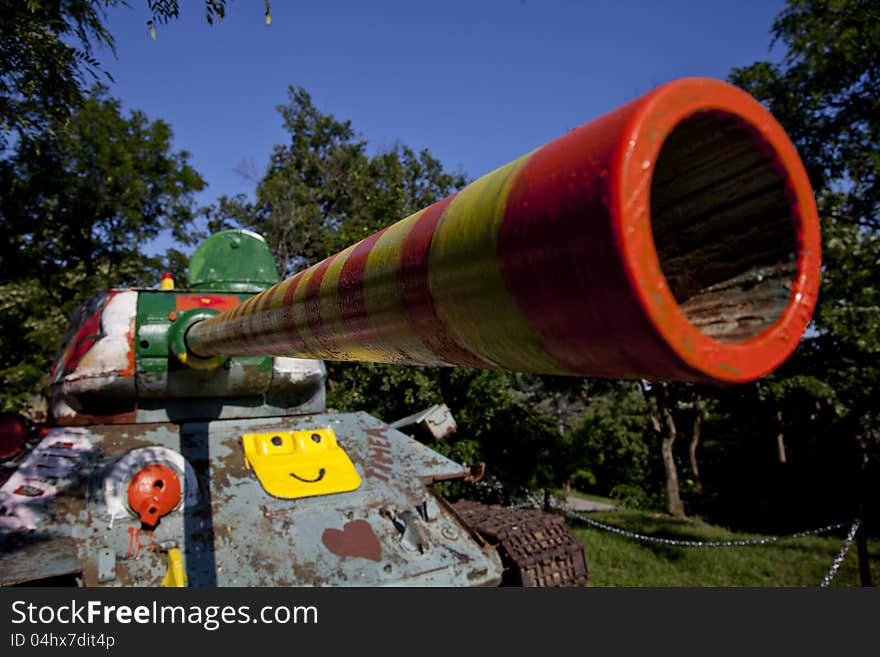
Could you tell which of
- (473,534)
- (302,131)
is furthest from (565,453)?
(302,131)

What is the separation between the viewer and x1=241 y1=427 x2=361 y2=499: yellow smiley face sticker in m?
3.80

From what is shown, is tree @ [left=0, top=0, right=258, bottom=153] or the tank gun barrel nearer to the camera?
the tank gun barrel

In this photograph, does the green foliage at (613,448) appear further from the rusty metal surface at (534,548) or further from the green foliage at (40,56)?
the green foliage at (40,56)

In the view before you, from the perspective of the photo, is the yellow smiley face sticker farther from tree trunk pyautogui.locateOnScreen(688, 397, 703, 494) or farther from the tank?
tree trunk pyautogui.locateOnScreen(688, 397, 703, 494)

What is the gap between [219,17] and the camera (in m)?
3.58

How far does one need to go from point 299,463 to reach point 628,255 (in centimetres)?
381

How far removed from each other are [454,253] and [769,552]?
9.57 metres

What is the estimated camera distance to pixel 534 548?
164 inches

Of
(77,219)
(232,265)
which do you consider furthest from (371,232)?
(77,219)

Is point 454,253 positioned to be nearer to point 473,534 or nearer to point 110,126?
point 473,534

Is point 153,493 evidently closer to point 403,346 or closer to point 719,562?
point 403,346

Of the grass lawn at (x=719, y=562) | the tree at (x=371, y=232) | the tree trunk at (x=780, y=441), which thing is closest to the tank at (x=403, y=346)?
the grass lawn at (x=719, y=562)

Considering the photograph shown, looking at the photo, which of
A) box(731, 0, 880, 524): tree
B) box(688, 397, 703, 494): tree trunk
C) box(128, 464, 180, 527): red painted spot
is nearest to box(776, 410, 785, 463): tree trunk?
box(688, 397, 703, 494): tree trunk

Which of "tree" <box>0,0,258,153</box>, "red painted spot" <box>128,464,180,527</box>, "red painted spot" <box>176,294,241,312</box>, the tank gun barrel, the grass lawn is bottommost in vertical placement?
the grass lawn
